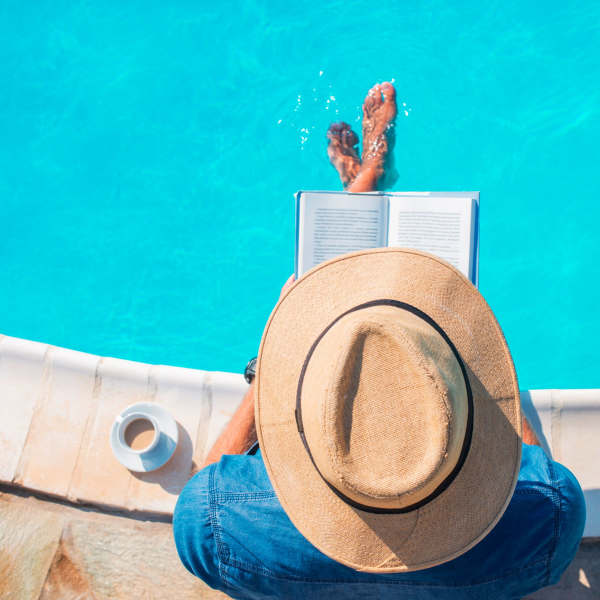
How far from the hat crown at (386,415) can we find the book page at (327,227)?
0.95 metres

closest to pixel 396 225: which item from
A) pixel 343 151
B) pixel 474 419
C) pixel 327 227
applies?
pixel 327 227

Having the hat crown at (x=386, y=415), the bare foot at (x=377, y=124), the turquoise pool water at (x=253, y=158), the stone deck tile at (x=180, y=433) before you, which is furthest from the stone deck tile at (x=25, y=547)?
the bare foot at (x=377, y=124)

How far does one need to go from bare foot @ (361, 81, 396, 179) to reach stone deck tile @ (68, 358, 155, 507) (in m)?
2.04

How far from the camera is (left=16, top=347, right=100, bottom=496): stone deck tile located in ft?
8.67

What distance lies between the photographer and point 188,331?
12.4 feet

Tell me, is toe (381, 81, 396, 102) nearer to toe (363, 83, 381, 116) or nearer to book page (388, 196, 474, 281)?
toe (363, 83, 381, 116)

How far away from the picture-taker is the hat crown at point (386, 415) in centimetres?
108

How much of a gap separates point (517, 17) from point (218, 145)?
2.43 m

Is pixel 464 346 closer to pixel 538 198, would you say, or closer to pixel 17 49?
pixel 538 198

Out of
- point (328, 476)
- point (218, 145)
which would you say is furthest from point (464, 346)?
point (218, 145)

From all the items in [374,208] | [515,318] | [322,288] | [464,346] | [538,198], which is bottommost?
[464,346]

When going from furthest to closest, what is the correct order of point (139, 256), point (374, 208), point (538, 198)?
1. point (139, 256)
2. point (538, 198)
3. point (374, 208)

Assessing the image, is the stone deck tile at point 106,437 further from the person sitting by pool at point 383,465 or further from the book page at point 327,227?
the book page at point 327,227

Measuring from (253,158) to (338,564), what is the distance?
300cm
